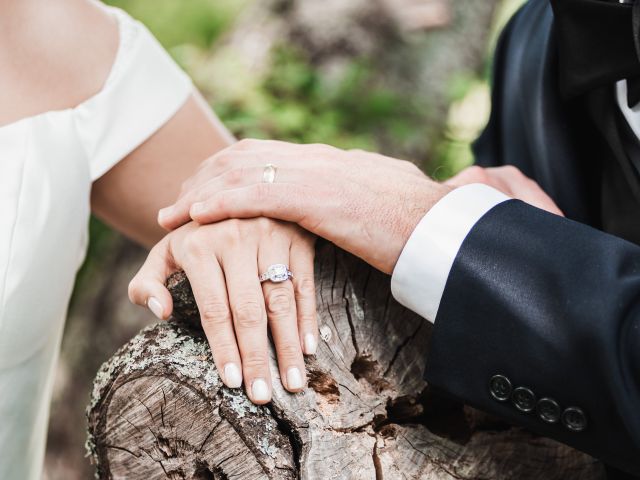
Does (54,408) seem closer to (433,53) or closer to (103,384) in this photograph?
(103,384)

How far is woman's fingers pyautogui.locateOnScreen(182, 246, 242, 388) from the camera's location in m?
1.12

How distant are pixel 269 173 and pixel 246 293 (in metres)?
0.25

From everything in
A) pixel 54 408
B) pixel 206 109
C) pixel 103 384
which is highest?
pixel 206 109

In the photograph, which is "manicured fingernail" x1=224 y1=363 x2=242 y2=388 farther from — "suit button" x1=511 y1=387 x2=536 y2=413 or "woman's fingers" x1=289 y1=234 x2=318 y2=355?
"suit button" x1=511 y1=387 x2=536 y2=413

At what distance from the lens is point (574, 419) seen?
3.61 ft

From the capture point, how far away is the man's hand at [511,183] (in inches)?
59.7

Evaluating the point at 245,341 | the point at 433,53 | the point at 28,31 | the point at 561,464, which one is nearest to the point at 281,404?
the point at 245,341

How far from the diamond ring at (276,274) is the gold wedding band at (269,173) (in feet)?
0.57

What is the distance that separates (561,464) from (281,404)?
0.61 meters

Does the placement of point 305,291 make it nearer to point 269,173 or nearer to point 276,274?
point 276,274

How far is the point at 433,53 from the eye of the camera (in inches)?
138

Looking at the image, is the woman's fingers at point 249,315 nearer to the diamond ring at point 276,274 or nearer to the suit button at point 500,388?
the diamond ring at point 276,274

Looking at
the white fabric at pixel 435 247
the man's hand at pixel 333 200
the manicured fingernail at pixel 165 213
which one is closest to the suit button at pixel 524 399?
the white fabric at pixel 435 247

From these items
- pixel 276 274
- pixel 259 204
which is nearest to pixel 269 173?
pixel 259 204
